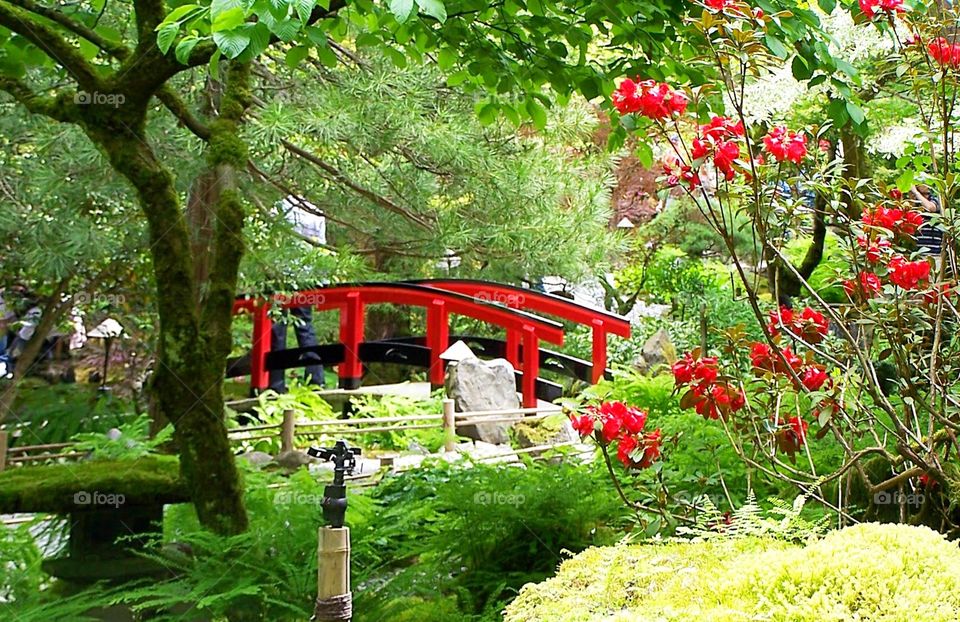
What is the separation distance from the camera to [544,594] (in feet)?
4.98

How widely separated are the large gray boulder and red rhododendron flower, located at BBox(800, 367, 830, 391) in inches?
146

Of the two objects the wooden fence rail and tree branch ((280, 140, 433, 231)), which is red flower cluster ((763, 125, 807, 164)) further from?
the wooden fence rail

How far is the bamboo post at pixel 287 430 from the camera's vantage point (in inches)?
205

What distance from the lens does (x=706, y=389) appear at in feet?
7.39

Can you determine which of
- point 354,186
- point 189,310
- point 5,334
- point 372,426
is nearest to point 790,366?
point 189,310

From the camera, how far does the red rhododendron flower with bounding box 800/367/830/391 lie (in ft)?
7.39

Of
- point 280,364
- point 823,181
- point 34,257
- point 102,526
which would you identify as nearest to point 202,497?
point 102,526

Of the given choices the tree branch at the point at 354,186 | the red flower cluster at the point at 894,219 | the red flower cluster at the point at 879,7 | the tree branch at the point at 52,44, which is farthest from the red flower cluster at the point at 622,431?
the tree branch at the point at 354,186

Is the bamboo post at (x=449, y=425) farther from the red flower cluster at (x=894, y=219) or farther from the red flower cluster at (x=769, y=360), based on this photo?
the red flower cluster at (x=894, y=219)

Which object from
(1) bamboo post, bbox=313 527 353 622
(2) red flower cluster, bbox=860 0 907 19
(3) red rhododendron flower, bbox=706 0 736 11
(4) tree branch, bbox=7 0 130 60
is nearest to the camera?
(1) bamboo post, bbox=313 527 353 622

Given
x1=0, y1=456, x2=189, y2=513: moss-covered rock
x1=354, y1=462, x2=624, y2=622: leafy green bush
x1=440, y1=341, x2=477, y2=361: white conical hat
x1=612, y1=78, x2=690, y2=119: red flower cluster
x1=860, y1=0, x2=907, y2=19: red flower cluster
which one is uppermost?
x1=860, y1=0, x2=907, y2=19: red flower cluster

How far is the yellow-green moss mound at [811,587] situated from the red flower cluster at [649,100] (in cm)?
111

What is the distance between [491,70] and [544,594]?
1785mm

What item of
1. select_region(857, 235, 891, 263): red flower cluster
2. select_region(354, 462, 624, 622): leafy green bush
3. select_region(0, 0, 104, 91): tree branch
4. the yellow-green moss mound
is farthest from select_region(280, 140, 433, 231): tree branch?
the yellow-green moss mound
